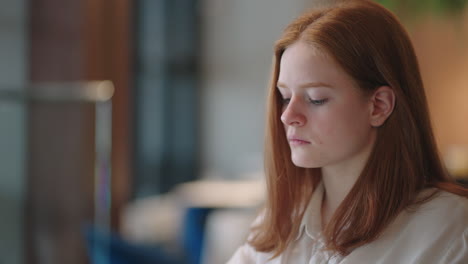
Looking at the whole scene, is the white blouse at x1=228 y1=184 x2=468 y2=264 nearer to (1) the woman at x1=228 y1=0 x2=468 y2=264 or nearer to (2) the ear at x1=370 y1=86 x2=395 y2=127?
(1) the woman at x1=228 y1=0 x2=468 y2=264

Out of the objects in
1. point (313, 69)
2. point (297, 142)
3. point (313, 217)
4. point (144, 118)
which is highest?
point (313, 69)

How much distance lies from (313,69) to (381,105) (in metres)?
0.13

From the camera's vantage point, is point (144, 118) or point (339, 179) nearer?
point (339, 179)

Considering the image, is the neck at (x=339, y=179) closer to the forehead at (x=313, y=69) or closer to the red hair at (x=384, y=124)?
the red hair at (x=384, y=124)

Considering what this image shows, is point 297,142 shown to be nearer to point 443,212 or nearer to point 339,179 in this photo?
point 339,179

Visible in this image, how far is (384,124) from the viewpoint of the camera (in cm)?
95

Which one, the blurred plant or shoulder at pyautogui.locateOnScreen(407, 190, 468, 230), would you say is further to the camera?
the blurred plant

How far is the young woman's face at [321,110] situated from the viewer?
2.97 ft

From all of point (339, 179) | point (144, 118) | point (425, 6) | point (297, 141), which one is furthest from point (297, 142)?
point (144, 118)

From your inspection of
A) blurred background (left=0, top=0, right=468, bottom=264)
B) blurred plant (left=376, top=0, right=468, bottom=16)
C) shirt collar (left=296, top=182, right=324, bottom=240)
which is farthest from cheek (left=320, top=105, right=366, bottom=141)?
blurred plant (left=376, top=0, right=468, bottom=16)

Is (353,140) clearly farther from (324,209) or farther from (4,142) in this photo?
(4,142)

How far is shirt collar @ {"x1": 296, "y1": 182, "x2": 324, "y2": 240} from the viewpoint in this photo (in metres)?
0.99

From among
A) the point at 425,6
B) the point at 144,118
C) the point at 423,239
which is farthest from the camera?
the point at 144,118

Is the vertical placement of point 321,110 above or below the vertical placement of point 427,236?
above
